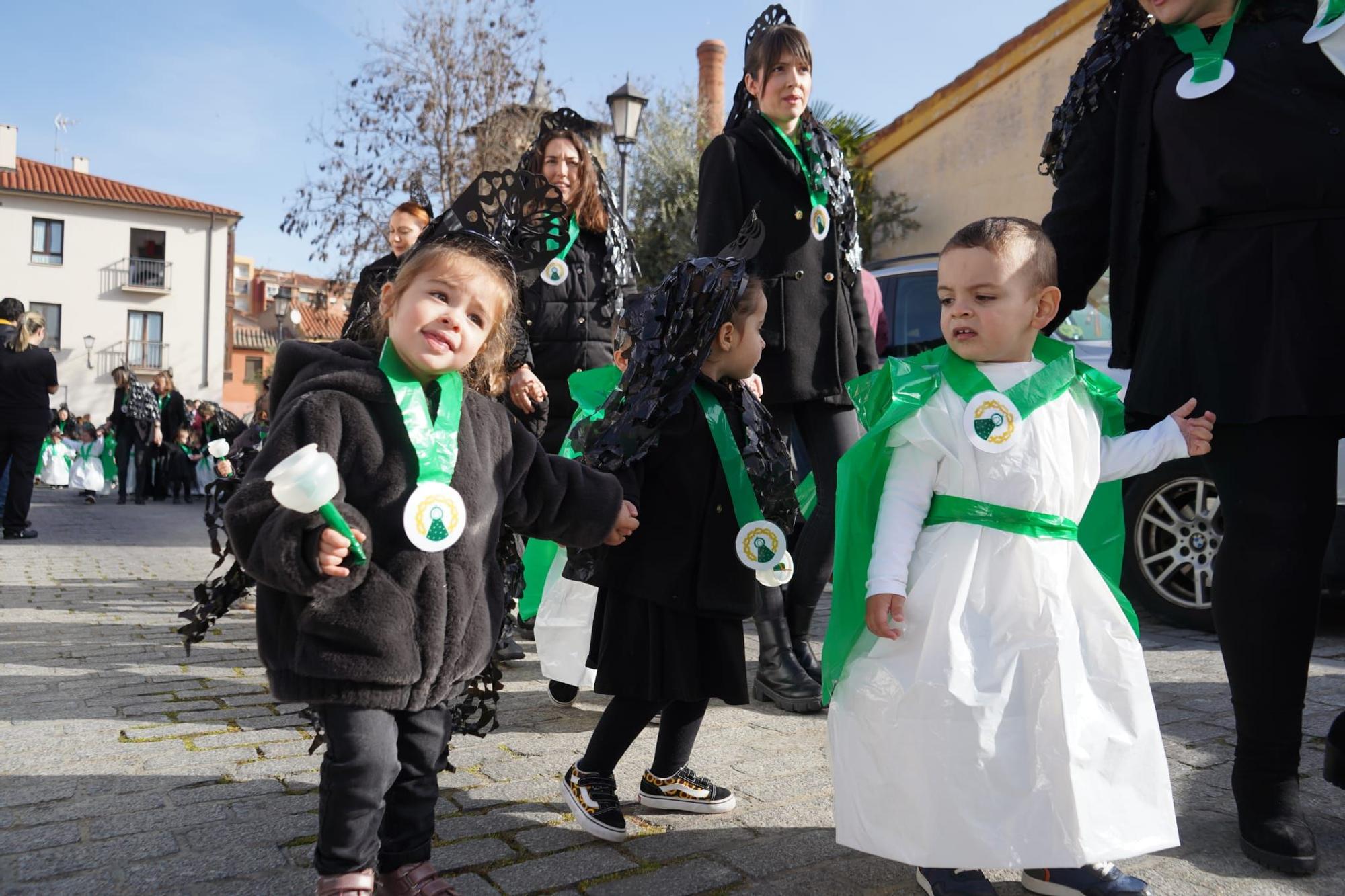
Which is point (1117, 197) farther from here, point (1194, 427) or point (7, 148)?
A: point (7, 148)

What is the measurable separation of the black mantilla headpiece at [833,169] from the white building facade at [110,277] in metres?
46.8

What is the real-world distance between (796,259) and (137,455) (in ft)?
57.6

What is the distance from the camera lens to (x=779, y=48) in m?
3.86

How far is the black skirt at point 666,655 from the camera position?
2.64 m

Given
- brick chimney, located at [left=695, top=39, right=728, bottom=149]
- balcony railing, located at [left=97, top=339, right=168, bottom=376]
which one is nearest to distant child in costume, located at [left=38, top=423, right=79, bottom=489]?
brick chimney, located at [left=695, top=39, right=728, bottom=149]

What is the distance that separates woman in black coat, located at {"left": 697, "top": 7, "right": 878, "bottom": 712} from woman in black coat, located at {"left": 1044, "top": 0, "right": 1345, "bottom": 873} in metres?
1.30

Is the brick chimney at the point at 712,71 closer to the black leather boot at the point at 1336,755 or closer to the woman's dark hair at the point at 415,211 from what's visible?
the woman's dark hair at the point at 415,211

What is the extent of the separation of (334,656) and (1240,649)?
1926mm

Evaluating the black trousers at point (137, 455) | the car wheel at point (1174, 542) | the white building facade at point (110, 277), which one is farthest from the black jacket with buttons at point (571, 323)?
the white building facade at point (110, 277)

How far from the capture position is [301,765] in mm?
3092

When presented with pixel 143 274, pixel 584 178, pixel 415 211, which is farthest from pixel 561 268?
pixel 143 274

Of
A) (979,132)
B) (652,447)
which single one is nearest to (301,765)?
(652,447)

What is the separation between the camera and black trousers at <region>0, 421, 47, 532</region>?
10195 millimetres

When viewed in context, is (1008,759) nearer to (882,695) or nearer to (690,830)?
(882,695)
